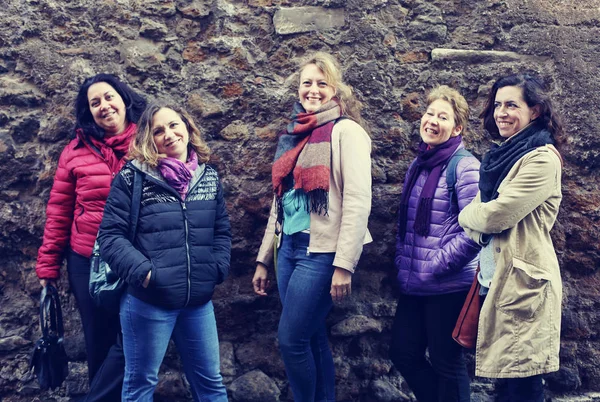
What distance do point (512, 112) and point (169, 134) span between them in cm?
162

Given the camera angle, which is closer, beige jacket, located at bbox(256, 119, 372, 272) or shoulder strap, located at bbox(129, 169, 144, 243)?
shoulder strap, located at bbox(129, 169, 144, 243)

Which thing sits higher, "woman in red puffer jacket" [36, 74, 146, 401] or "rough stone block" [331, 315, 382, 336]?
"woman in red puffer jacket" [36, 74, 146, 401]

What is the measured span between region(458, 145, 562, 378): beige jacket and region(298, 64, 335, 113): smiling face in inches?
39.2

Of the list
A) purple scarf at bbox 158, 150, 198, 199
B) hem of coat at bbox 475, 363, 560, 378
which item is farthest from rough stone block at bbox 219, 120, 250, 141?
hem of coat at bbox 475, 363, 560, 378

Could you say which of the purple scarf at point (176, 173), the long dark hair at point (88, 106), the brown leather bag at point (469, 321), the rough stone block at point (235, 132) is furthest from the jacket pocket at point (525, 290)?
the long dark hair at point (88, 106)

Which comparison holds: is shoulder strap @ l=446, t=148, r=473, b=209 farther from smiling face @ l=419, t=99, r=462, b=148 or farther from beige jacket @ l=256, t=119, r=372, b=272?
beige jacket @ l=256, t=119, r=372, b=272

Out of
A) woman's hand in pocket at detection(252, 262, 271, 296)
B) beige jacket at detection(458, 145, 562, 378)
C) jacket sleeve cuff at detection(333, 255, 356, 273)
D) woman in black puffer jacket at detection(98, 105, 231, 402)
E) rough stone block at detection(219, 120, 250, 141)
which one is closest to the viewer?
beige jacket at detection(458, 145, 562, 378)

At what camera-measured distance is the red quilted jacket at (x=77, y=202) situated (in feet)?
10.0

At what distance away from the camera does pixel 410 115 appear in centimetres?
377

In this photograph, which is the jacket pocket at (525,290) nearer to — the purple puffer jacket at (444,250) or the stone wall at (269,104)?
the purple puffer jacket at (444,250)

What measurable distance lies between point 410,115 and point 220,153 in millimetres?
1205

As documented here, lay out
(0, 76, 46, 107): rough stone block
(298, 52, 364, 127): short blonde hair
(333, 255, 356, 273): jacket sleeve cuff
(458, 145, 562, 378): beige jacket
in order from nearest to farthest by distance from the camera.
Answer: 1. (458, 145, 562, 378): beige jacket
2. (333, 255, 356, 273): jacket sleeve cuff
3. (298, 52, 364, 127): short blonde hair
4. (0, 76, 46, 107): rough stone block

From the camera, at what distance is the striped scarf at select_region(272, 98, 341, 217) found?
2.95 m

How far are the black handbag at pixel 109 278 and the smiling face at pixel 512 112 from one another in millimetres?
1704
